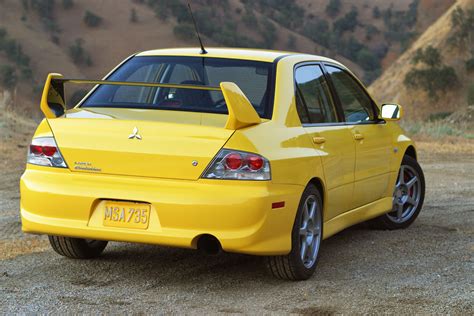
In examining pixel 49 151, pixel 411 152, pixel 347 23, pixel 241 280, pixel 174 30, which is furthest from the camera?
pixel 347 23

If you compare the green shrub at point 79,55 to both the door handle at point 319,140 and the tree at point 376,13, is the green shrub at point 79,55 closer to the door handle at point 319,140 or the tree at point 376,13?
the tree at point 376,13

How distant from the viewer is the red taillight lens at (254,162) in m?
5.52

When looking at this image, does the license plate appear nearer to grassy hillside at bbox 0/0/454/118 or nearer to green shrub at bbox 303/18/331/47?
grassy hillside at bbox 0/0/454/118

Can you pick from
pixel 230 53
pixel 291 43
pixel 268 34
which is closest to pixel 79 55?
pixel 268 34

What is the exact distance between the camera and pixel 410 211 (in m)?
8.61

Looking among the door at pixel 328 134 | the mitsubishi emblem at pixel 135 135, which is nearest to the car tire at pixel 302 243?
the door at pixel 328 134

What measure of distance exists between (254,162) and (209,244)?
62 centimetres

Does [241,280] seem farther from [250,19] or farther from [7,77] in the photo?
[250,19]

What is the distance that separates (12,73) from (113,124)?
6441 centimetres

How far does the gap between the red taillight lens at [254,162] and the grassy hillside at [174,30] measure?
5929 cm

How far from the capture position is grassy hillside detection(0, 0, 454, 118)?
73500mm

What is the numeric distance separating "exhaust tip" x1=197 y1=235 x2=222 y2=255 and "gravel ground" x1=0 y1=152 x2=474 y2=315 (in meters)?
0.27

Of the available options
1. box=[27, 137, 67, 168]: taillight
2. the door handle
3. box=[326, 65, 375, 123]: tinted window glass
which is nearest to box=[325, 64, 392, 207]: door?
box=[326, 65, 375, 123]: tinted window glass

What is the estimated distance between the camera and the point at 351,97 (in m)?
7.68
